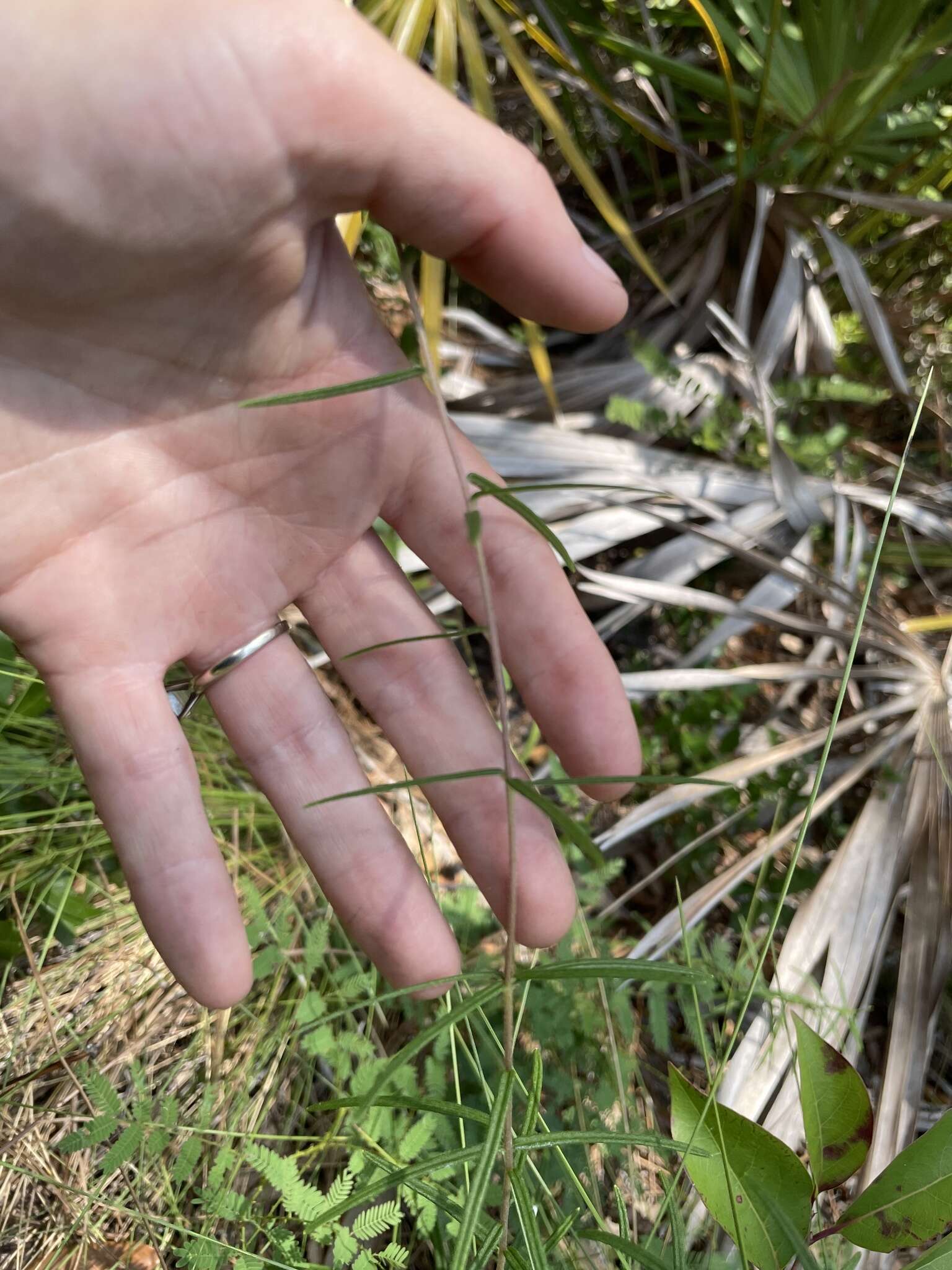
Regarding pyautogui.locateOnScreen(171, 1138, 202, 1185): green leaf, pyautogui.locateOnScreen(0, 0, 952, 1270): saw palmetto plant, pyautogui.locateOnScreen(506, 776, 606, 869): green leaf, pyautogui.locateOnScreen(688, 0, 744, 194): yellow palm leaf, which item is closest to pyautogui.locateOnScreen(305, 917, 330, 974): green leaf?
pyautogui.locateOnScreen(0, 0, 952, 1270): saw palmetto plant

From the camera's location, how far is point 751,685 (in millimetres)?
1653

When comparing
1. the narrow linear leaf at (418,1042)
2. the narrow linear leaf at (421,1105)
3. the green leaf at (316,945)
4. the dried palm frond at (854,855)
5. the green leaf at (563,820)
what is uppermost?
the green leaf at (563,820)

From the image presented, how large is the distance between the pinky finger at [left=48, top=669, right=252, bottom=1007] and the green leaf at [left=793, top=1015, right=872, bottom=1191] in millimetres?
644

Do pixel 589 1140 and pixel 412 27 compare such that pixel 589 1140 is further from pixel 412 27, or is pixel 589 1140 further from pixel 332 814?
pixel 412 27

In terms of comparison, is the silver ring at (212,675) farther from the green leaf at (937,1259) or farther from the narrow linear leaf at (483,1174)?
the green leaf at (937,1259)

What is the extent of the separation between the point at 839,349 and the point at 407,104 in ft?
Answer: 5.36

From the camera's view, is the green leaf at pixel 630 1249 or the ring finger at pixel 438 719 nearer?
the green leaf at pixel 630 1249

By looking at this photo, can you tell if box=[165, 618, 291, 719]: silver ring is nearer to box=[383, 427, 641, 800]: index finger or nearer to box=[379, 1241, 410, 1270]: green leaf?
box=[383, 427, 641, 800]: index finger

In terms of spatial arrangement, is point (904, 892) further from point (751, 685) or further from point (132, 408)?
point (132, 408)

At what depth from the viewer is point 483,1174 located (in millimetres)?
614

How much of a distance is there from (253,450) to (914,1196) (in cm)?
109

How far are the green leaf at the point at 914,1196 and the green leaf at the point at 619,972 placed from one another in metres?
0.27

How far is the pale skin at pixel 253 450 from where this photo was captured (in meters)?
0.90

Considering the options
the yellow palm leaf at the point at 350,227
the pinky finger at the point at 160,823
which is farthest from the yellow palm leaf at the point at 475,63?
the pinky finger at the point at 160,823
